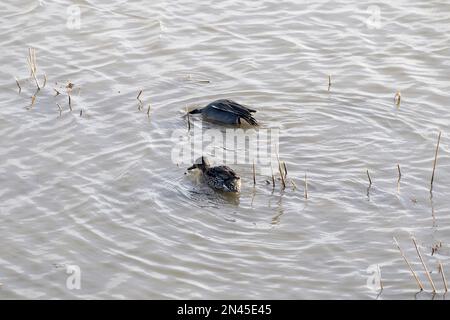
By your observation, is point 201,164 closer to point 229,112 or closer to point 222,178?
point 222,178

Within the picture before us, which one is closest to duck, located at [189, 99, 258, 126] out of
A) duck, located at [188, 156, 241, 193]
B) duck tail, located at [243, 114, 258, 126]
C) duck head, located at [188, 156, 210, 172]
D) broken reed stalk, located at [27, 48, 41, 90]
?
duck tail, located at [243, 114, 258, 126]

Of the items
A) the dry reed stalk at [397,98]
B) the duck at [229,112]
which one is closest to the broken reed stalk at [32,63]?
the duck at [229,112]

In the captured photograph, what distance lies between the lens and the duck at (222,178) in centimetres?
971

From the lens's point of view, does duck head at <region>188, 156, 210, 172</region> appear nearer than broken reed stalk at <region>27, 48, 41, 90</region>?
Yes

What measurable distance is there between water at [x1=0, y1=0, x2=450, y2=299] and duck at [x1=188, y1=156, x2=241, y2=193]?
0.54 feet

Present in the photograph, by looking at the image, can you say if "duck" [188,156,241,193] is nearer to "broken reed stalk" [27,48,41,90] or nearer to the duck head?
the duck head

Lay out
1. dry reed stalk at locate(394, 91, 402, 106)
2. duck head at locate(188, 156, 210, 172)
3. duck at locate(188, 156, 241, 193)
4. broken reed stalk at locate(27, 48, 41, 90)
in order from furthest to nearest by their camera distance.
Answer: broken reed stalk at locate(27, 48, 41, 90)
dry reed stalk at locate(394, 91, 402, 106)
duck head at locate(188, 156, 210, 172)
duck at locate(188, 156, 241, 193)

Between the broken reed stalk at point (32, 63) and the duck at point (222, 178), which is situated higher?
the broken reed stalk at point (32, 63)

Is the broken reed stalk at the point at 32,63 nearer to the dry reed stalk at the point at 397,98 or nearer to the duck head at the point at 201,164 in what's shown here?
the duck head at the point at 201,164

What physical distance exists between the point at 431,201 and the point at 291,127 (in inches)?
94.3

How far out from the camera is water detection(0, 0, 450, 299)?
27.9 feet

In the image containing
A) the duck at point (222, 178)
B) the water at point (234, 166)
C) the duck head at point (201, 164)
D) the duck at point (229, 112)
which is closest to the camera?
the water at point (234, 166)

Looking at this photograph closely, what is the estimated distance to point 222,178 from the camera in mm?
9781

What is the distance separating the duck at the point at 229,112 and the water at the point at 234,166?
213mm
